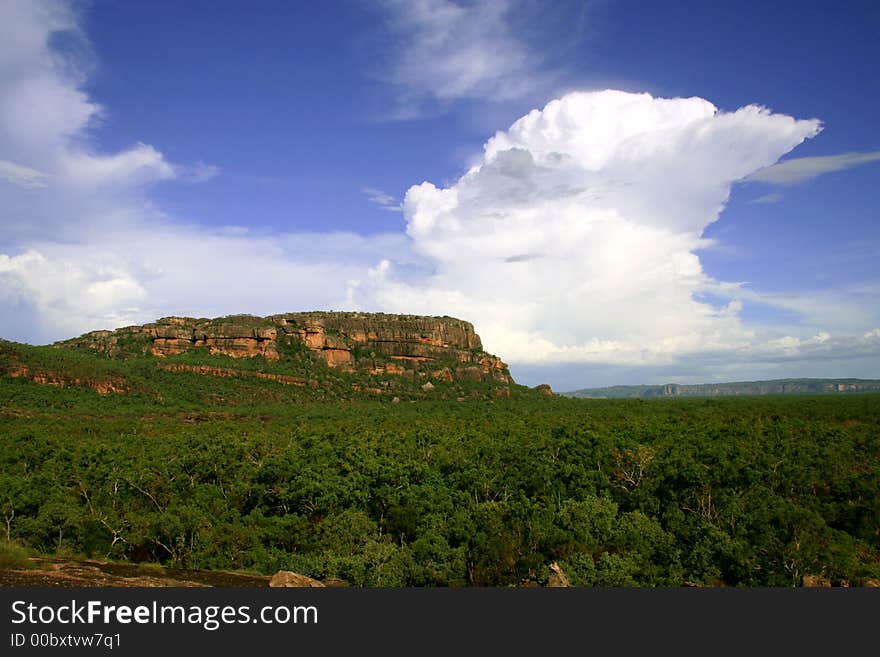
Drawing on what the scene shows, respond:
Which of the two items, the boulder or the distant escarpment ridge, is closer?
the boulder

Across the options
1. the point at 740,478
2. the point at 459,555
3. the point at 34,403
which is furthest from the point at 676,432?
the point at 34,403

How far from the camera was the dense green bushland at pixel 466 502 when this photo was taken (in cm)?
2573

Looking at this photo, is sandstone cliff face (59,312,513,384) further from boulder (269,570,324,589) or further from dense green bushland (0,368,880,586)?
boulder (269,570,324,589)

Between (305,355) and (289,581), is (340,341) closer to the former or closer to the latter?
(305,355)

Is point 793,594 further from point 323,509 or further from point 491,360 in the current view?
point 491,360

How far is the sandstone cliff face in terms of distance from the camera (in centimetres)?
11169

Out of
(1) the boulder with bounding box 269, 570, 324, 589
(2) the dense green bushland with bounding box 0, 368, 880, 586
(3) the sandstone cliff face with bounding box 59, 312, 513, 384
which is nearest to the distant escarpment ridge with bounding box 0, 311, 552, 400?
(3) the sandstone cliff face with bounding box 59, 312, 513, 384

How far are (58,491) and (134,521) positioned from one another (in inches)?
311

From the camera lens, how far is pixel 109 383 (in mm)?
81938

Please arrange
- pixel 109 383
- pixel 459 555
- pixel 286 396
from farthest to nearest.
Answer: pixel 286 396 < pixel 109 383 < pixel 459 555

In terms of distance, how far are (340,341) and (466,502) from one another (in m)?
92.9

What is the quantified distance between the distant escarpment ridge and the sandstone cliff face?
0.22 meters

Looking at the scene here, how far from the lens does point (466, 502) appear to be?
3438 cm

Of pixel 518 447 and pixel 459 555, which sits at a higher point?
pixel 518 447
